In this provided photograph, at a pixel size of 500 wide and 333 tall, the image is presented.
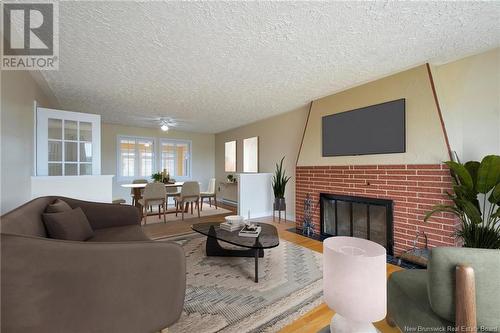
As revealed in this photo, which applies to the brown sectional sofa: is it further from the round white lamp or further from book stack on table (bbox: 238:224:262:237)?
book stack on table (bbox: 238:224:262:237)

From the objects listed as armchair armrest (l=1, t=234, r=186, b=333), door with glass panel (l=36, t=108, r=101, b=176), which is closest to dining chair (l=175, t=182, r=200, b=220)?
door with glass panel (l=36, t=108, r=101, b=176)

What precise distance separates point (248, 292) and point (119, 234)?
4.35 feet

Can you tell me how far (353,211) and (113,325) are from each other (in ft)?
9.85

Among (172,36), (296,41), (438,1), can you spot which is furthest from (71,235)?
(438,1)

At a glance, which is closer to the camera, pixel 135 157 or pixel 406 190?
pixel 406 190

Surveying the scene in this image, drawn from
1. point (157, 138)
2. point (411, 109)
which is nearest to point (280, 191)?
point (411, 109)

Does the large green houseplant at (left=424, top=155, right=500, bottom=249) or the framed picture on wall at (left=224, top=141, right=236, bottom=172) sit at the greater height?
the framed picture on wall at (left=224, top=141, right=236, bottom=172)

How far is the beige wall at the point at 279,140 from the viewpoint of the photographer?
4.33 m

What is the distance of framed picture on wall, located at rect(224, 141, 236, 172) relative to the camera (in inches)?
252

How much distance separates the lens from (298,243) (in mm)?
3111

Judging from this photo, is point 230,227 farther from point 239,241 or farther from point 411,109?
point 411,109

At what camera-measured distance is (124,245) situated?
1161 mm

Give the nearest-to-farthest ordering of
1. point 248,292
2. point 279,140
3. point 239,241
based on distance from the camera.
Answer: point 248,292, point 239,241, point 279,140

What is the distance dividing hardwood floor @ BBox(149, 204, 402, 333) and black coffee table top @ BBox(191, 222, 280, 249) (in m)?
0.61
